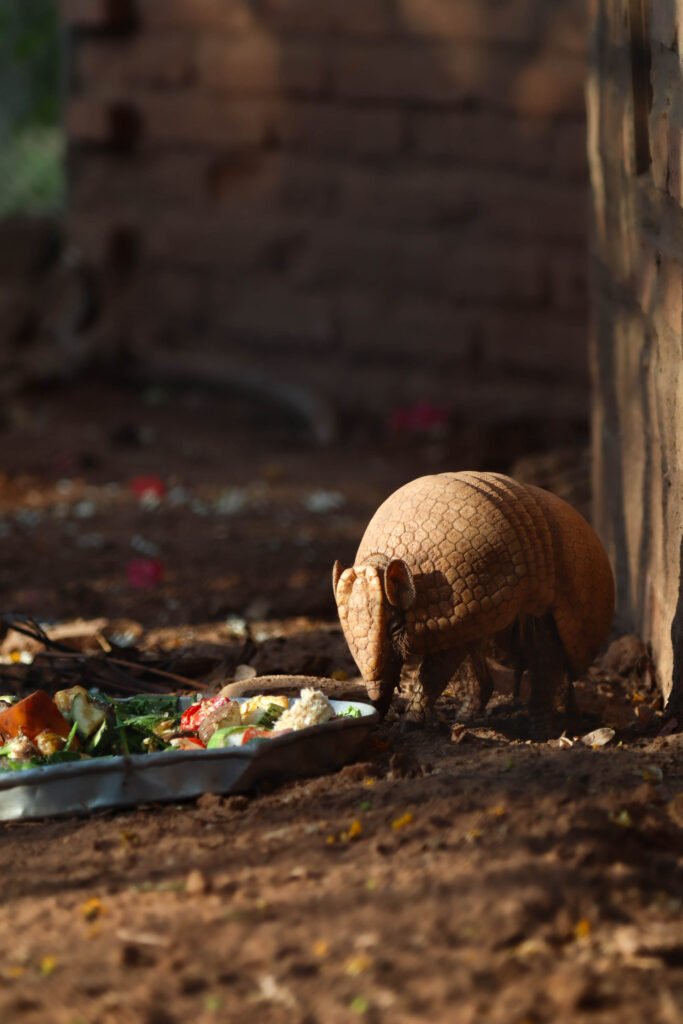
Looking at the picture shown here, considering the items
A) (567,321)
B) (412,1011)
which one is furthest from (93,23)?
(412,1011)

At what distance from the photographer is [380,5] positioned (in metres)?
8.46

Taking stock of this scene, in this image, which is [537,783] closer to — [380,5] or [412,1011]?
[412,1011]

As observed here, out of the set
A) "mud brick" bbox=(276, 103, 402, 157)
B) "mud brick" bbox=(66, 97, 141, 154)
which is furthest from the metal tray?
"mud brick" bbox=(66, 97, 141, 154)

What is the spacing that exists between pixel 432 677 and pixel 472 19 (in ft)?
17.8

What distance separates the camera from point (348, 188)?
8891mm

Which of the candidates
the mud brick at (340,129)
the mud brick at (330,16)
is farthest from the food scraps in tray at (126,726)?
the mud brick at (330,16)

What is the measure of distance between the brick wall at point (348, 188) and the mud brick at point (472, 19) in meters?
0.01

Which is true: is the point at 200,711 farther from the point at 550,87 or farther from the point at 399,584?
the point at 550,87

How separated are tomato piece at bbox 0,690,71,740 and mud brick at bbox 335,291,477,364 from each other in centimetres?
546

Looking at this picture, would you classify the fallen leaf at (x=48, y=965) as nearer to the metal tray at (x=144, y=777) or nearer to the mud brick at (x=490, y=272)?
the metal tray at (x=144, y=777)

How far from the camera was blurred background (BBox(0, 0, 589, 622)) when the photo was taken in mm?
7930

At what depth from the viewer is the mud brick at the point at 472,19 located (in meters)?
7.98

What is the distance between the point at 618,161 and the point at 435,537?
1.81m

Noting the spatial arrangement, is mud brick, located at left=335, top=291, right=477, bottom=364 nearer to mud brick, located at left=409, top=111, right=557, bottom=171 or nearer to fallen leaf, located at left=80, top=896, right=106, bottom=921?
mud brick, located at left=409, top=111, right=557, bottom=171
